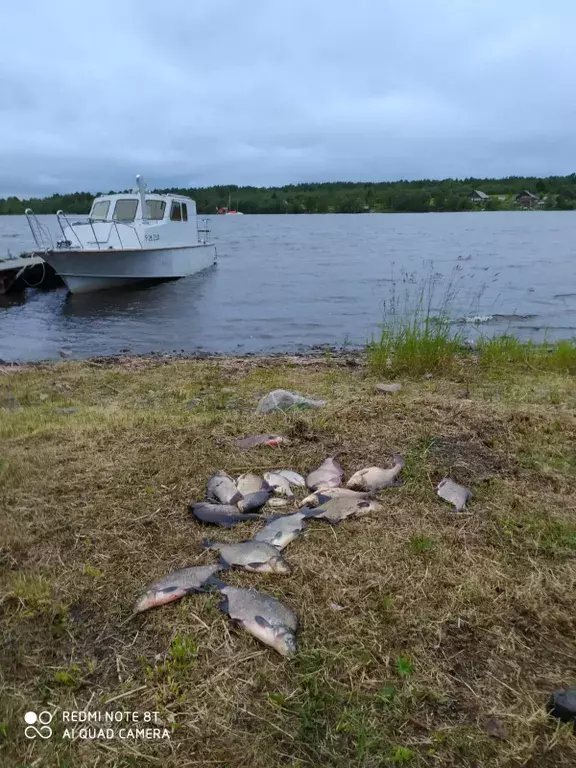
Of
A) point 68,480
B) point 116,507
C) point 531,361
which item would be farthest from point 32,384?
point 531,361

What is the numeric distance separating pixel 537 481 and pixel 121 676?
2.75 m

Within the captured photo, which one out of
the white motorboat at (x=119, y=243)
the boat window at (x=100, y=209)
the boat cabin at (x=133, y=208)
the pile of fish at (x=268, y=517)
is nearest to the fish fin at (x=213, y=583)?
the pile of fish at (x=268, y=517)

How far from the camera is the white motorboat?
16188 millimetres

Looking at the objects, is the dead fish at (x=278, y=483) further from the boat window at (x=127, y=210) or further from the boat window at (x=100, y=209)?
the boat window at (x=100, y=209)

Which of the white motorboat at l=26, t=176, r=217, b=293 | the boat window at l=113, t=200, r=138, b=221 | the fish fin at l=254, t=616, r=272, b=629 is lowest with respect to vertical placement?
the fish fin at l=254, t=616, r=272, b=629

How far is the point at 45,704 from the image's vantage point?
2039 millimetres

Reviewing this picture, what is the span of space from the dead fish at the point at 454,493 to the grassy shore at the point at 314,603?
0.08 meters

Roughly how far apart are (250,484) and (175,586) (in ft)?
3.47

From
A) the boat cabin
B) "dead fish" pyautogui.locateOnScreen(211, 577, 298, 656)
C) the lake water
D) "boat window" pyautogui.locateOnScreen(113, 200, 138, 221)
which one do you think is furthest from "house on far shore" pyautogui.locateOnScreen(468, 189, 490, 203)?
"dead fish" pyautogui.locateOnScreen(211, 577, 298, 656)

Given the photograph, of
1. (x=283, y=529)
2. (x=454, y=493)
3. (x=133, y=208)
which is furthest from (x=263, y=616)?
(x=133, y=208)

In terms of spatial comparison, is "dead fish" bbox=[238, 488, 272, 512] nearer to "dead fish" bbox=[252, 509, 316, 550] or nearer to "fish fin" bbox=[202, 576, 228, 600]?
"dead fish" bbox=[252, 509, 316, 550]

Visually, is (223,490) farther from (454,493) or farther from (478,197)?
(478,197)

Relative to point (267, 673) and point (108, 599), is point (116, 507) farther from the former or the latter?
point (267, 673)

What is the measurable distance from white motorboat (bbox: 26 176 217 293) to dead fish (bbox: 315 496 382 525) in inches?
568
